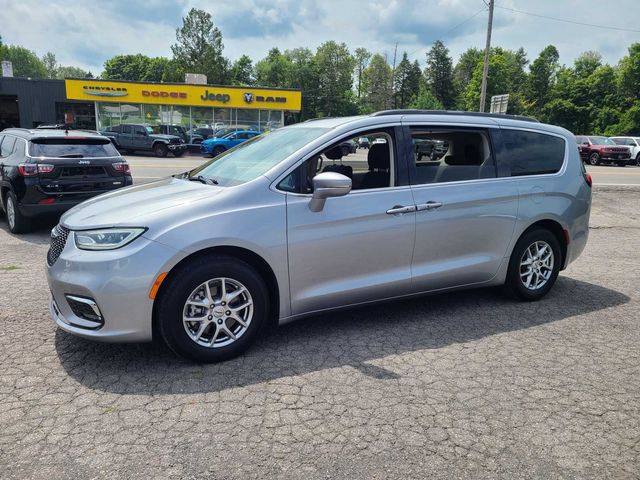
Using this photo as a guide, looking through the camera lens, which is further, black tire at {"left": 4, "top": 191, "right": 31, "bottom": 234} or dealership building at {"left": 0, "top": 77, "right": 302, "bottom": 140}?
dealership building at {"left": 0, "top": 77, "right": 302, "bottom": 140}

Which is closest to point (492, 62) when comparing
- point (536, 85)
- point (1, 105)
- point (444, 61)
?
point (536, 85)

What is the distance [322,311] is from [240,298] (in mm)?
699

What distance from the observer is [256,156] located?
434 centimetres

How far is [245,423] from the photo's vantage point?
9.53 ft

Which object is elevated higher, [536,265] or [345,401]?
[536,265]

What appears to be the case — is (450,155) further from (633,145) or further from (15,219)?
(633,145)

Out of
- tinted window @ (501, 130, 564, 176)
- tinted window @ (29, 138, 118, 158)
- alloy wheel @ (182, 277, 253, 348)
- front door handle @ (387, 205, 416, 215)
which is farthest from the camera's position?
tinted window @ (29, 138, 118, 158)

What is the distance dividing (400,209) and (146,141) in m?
28.0

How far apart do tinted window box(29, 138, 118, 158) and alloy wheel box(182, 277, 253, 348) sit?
5551 mm

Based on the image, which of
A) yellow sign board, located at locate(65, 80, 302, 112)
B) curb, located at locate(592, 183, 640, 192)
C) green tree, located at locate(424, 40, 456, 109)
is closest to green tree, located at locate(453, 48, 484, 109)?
green tree, located at locate(424, 40, 456, 109)

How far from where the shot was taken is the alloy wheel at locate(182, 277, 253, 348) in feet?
11.5

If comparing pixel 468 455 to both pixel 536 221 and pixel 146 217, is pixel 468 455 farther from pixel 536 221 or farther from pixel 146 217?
pixel 536 221

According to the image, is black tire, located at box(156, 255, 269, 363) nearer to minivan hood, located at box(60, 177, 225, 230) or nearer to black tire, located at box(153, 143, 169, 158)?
minivan hood, located at box(60, 177, 225, 230)

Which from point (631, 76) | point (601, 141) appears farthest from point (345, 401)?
point (631, 76)
